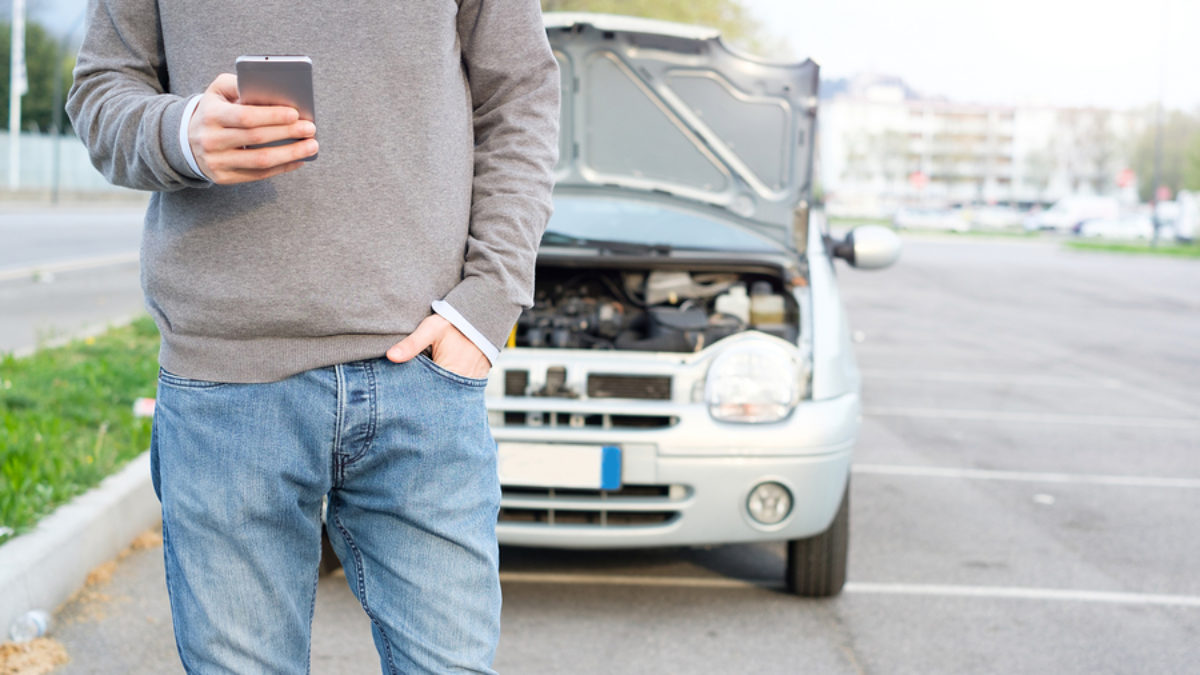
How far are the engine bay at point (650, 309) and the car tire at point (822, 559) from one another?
0.62 metres

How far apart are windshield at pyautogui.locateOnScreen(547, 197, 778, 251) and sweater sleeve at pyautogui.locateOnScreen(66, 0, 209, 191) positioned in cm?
278

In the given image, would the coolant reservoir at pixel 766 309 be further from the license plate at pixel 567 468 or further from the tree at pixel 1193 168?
the tree at pixel 1193 168

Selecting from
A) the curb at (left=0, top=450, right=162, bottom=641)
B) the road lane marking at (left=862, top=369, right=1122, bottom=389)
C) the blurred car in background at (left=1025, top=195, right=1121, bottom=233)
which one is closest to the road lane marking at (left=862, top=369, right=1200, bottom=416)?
the road lane marking at (left=862, top=369, right=1122, bottom=389)

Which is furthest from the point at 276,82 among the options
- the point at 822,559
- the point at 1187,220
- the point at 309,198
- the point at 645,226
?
the point at 1187,220

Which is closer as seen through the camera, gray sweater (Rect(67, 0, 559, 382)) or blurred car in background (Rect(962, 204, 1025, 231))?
gray sweater (Rect(67, 0, 559, 382))

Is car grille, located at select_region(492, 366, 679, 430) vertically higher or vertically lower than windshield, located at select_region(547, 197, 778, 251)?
lower

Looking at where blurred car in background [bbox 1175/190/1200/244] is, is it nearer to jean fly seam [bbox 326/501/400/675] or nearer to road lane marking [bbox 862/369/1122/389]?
road lane marking [bbox 862/369/1122/389]

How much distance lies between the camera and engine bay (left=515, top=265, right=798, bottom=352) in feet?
12.9

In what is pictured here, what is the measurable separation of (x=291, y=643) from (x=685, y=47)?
11.0 ft

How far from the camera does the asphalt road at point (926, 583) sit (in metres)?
3.39

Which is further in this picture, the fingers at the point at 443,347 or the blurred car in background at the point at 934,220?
the blurred car in background at the point at 934,220

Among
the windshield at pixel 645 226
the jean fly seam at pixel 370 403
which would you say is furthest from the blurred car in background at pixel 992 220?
the jean fly seam at pixel 370 403

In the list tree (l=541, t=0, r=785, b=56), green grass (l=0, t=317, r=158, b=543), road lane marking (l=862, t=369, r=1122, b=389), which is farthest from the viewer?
tree (l=541, t=0, r=785, b=56)

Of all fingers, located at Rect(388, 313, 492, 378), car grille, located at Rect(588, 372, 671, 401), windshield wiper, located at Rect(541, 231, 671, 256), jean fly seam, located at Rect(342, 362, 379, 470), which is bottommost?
car grille, located at Rect(588, 372, 671, 401)
